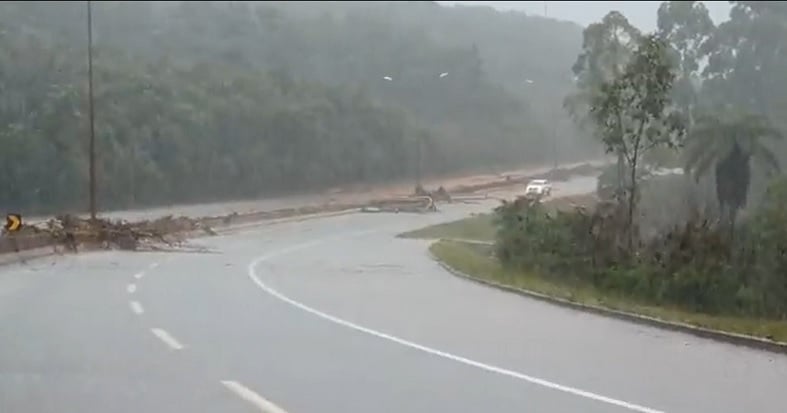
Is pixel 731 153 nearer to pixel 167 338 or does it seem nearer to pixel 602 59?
pixel 602 59

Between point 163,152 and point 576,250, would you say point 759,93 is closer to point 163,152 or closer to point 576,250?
point 576,250

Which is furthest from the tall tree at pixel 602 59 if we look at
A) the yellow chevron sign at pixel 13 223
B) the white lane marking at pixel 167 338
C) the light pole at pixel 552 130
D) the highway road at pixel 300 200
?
the yellow chevron sign at pixel 13 223

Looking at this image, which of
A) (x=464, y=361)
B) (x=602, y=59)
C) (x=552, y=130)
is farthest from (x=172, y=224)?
(x=464, y=361)

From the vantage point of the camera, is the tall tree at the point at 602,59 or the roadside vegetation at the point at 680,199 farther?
the tall tree at the point at 602,59

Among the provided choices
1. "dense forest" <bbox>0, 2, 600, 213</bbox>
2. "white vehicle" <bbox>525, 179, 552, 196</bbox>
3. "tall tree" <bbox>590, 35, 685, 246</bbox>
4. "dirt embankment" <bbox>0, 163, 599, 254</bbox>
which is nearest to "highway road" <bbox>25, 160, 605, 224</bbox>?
"dirt embankment" <bbox>0, 163, 599, 254</bbox>

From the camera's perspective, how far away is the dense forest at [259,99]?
49094 mm

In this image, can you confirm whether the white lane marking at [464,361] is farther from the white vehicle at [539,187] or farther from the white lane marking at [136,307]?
the white vehicle at [539,187]

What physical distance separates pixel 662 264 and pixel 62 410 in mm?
15286

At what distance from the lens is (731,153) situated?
98.6 feet

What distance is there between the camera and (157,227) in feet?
150

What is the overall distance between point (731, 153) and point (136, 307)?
49.6ft

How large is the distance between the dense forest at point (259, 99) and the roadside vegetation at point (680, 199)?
920 centimetres

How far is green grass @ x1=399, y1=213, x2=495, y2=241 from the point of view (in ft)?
166

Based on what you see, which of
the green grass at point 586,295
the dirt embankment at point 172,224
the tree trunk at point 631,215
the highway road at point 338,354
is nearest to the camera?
the highway road at point 338,354
